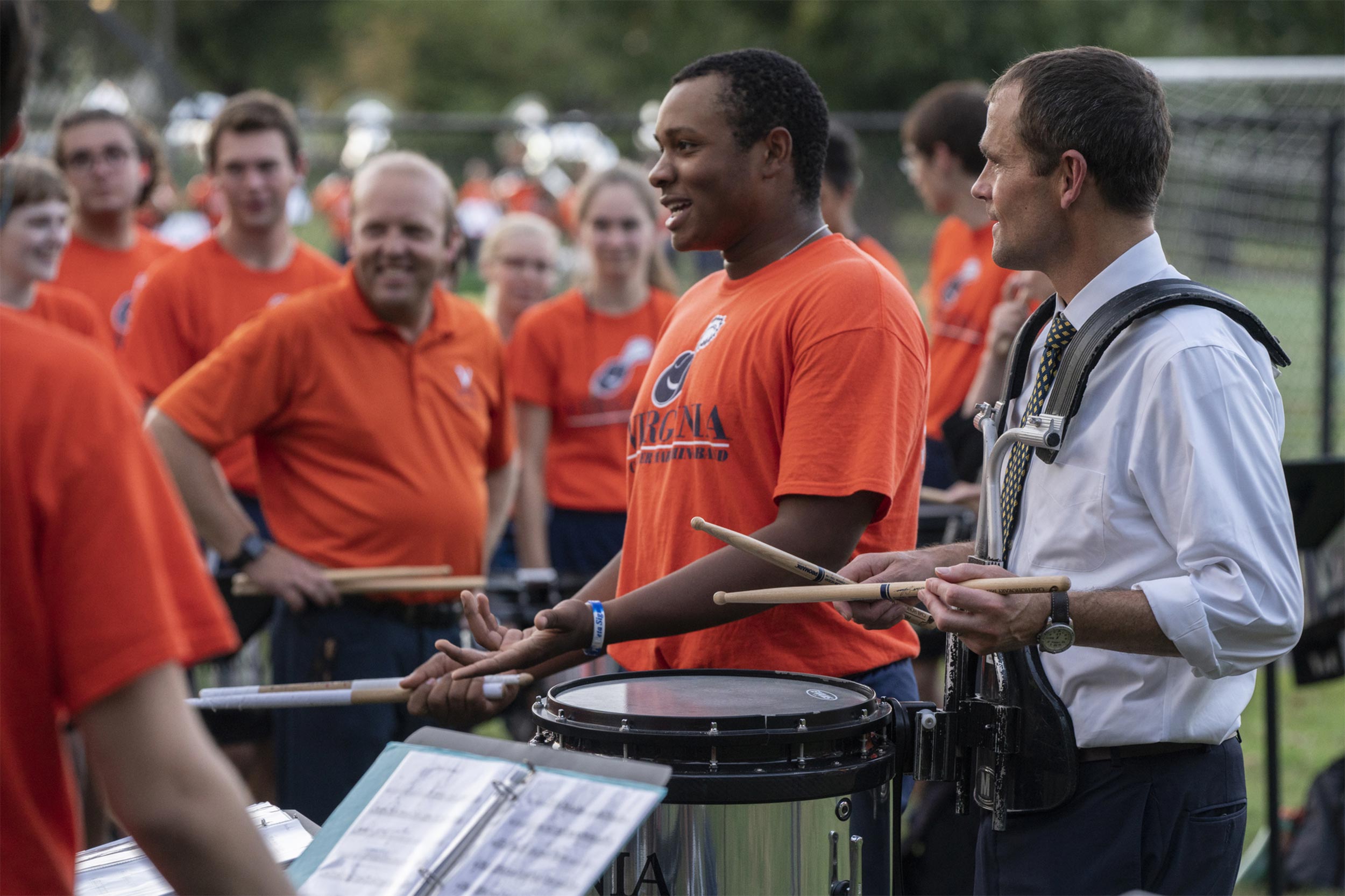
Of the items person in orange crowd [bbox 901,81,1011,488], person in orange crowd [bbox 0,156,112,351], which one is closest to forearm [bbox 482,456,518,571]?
person in orange crowd [bbox 901,81,1011,488]

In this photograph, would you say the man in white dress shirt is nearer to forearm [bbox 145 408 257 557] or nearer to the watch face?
the watch face

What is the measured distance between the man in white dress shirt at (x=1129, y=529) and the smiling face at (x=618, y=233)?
134 inches

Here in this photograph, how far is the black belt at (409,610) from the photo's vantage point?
14.4 feet

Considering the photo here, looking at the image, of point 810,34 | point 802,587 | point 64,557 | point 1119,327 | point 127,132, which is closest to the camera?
point 64,557

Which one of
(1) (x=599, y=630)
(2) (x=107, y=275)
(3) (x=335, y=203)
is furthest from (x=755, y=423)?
(3) (x=335, y=203)

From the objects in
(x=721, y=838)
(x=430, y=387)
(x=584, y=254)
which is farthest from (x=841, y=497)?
(x=584, y=254)

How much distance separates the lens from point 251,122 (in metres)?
5.84

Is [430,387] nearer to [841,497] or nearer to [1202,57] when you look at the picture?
[841,497]

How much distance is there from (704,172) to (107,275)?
429 cm

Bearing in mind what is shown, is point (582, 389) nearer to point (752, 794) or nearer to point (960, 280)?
point (960, 280)

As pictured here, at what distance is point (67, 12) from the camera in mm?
13711

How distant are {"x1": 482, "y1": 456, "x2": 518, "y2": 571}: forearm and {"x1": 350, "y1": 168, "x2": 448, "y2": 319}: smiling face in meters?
0.77

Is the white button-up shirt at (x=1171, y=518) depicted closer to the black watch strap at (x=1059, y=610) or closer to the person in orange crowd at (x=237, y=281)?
the black watch strap at (x=1059, y=610)

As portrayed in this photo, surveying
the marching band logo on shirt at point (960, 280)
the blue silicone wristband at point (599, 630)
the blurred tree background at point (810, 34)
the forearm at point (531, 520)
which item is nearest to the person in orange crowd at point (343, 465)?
the forearm at point (531, 520)
